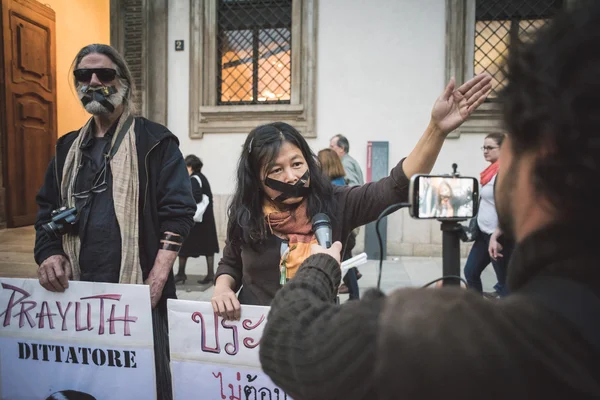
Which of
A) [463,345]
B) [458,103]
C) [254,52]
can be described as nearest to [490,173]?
[458,103]

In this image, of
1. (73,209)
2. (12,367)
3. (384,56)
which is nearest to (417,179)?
(73,209)

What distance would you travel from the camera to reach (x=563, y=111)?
23.3 inches

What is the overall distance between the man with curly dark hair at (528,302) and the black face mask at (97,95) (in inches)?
74.3

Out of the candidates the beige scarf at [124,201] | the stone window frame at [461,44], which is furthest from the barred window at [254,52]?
the beige scarf at [124,201]

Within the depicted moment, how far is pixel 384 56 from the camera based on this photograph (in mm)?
7590

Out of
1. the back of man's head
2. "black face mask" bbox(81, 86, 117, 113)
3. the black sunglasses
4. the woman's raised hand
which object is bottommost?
the back of man's head

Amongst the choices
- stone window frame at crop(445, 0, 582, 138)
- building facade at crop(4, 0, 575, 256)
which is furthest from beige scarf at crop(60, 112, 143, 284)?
stone window frame at crop(445, 0, 582, 138)

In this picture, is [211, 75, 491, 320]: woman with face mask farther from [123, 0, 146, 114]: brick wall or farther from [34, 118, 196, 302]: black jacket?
[123, 0, 146, 114]: brick wall

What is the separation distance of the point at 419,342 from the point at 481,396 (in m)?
0.10

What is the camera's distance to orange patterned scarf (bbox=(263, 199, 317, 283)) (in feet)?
5.84

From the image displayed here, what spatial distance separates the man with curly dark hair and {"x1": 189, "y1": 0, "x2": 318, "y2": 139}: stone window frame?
719cm

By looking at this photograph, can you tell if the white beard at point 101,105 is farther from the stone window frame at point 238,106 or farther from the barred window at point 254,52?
the barred window at point 254,52

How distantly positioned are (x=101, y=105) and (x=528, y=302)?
212cm

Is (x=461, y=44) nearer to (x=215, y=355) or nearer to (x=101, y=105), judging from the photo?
(x=101, y=105)
